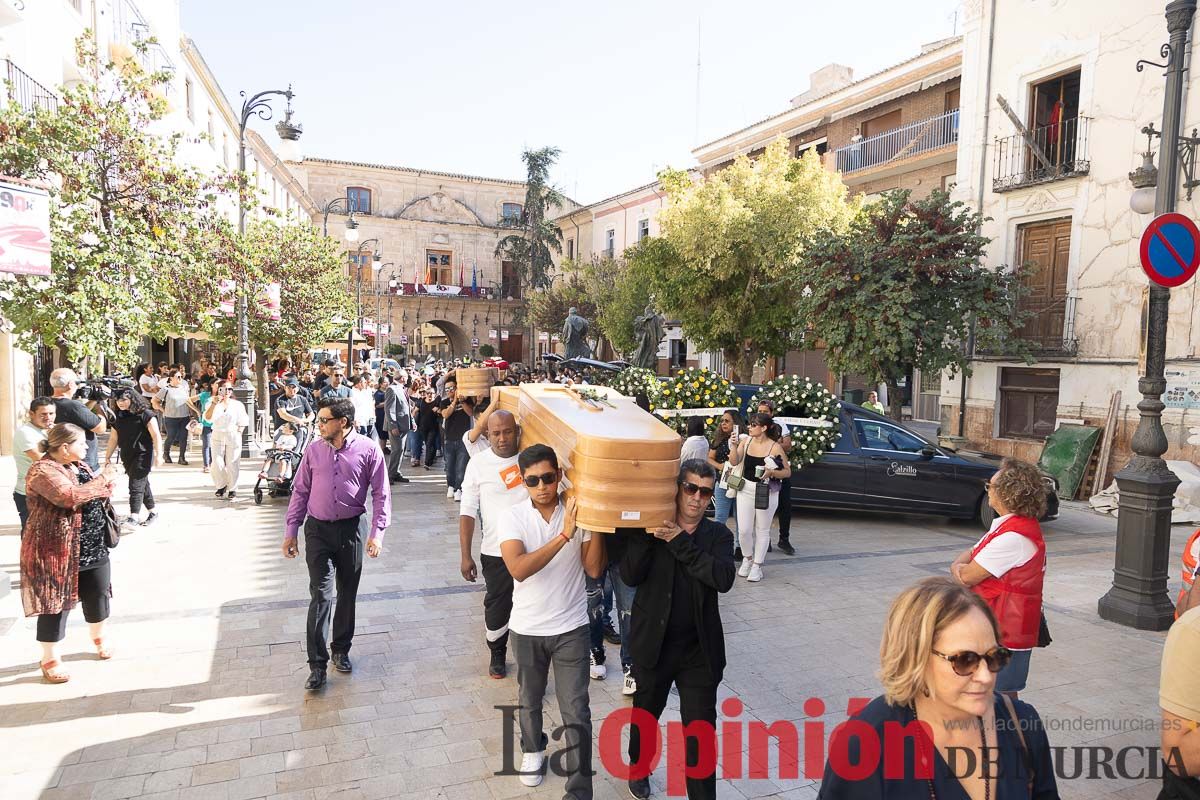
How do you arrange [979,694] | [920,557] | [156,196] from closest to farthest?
[979,694] → [920,557] → [156,196]

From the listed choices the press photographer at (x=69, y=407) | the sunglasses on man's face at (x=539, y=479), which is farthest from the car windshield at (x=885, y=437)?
the press photographer at (x=69, y=407)

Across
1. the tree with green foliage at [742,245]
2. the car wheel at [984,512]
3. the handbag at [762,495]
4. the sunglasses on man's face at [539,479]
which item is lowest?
the car wheel at [984,512]

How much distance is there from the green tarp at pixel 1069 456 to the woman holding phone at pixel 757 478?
27.1 ft

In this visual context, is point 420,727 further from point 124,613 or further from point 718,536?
point 124,613

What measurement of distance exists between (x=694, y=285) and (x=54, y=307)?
1396cm

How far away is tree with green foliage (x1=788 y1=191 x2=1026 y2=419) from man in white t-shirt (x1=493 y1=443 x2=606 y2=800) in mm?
11049

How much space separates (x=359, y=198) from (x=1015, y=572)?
50418 millimetres

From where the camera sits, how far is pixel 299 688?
4.86 meters

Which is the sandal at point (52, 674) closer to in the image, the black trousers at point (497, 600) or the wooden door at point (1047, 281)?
the black trousers at point (497, 600)

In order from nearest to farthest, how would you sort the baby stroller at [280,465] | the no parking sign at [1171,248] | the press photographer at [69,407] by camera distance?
the no parking sign at [1171,248], the press photographer at [69,407], the baby stroller at [280,465]

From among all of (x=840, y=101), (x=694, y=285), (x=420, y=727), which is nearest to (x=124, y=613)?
(x=420, y=727)

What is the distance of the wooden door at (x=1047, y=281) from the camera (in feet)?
47.2

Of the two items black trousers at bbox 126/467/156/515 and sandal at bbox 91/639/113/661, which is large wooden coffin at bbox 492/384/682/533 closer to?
sandal at bbox 91/639/113/661

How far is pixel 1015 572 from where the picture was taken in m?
3.60
